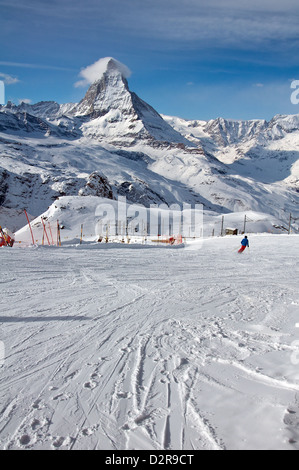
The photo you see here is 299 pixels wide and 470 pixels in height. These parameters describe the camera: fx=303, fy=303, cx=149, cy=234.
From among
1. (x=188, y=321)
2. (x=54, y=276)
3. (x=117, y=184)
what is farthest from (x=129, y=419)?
(x=117, y=184)

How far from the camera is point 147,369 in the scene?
3816 millimetres

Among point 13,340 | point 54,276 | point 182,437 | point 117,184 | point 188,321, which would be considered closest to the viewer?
point 182,437

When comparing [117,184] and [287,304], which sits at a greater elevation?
[117,184]

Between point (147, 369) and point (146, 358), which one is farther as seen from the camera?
point (146, 358)

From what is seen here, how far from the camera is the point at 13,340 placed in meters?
4.61

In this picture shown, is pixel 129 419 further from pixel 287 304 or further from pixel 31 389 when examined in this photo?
pixel 287 304

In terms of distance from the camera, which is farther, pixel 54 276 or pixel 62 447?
pixel 54 276

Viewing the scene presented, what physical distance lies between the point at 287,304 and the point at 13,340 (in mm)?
5779

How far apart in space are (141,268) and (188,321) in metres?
6.31

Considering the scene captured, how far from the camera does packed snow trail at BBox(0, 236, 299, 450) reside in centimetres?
274

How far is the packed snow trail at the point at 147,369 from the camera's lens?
274cm
